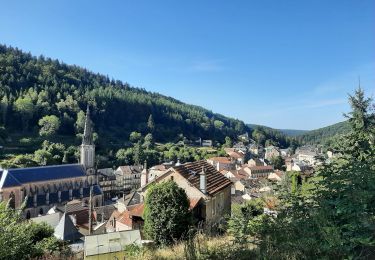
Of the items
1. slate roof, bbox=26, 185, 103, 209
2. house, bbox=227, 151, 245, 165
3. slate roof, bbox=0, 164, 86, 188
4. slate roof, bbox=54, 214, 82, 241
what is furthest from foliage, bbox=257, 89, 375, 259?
house, bbox=227, 151, 245, 165

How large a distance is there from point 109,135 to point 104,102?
22.8m

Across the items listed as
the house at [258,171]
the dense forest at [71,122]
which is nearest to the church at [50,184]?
the dense forest at [71,122]

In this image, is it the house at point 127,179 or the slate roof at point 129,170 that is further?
the slate roof at point 129,170

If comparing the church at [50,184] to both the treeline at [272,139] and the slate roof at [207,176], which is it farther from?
the treeline at [272,139]

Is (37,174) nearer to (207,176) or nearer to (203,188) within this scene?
(207,176)

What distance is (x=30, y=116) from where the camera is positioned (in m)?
96.1

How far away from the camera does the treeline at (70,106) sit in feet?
320

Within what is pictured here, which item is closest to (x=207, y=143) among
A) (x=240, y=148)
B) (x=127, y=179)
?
(x=240, y=148)

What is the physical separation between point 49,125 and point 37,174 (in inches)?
1571

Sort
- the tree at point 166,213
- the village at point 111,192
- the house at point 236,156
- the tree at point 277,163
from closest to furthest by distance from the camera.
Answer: the village at point 111,192, the tree at point 166,213, the tree at point 277,163, the house at point 236,156

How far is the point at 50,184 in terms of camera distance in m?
57.3

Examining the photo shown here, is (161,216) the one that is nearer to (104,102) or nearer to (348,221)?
(348,221)

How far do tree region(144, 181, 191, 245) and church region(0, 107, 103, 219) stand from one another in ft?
131

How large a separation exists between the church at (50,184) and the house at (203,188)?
3626 centimetres
